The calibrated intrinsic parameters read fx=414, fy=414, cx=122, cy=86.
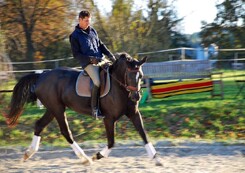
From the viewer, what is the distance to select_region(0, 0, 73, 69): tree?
19.7 meters

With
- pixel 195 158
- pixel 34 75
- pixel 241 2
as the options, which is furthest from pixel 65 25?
pixel 195 158

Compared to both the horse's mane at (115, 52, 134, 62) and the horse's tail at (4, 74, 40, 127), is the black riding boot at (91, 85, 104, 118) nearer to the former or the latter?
the horse's mane at (115, 52, 134, 62)

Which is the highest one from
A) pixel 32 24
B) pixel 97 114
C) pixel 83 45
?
pixel 32 24

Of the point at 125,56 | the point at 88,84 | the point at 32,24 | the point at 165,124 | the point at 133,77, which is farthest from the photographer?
the point at 32,24

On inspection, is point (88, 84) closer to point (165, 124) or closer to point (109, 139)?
point (109, 139)

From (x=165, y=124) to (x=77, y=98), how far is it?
4.39m

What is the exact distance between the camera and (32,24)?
68.2ft

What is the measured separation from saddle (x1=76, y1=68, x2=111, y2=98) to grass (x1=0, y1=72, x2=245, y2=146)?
248cm

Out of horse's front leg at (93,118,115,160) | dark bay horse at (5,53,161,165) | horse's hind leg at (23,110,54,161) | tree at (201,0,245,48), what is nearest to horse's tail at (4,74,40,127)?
dark bay horse at (5,53,161,165)

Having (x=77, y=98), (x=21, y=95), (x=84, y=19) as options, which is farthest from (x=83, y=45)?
(x=21, y=95)

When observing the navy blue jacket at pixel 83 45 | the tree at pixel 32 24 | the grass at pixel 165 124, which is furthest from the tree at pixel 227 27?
the navy blue jacket at pixel 83 45

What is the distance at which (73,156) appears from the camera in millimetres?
7758

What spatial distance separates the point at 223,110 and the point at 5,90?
249 inches

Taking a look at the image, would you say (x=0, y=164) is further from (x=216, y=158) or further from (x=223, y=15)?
(x=223, y=15)
